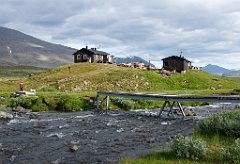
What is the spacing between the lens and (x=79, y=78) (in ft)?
273

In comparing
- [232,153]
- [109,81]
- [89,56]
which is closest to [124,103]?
[109,81]

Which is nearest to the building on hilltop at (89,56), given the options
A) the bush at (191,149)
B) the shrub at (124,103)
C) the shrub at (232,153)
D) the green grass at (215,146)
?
the shrub at (124,103)

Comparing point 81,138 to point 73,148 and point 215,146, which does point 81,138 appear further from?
point 215,146

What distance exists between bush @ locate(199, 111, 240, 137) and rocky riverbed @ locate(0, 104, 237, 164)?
301cm

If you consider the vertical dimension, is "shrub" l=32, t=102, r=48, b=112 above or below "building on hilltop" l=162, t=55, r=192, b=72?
below

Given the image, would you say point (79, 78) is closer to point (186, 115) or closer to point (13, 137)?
point (186, 115)

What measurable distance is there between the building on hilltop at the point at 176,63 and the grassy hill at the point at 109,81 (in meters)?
11.3

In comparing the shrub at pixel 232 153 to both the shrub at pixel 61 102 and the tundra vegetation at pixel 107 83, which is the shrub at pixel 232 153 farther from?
the tundra vegetation at pixel 107 83

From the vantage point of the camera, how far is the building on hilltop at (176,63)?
381 ft

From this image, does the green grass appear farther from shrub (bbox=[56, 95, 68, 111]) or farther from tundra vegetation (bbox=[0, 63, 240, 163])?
shrub (bbox=[56, 95, 68, 111])

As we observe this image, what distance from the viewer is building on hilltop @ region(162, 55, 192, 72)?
116m

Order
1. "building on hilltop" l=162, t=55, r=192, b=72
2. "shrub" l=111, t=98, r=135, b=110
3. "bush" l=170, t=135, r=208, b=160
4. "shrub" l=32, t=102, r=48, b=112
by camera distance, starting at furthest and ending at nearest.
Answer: "building on hilltop" l=162, t=55, r=192, b=72, "shrub" l=111, t=98, r=135, b=110, "shrub" l=32, t=102, r=48, b=112, "bush" l=170, t=135, r=208, b=160

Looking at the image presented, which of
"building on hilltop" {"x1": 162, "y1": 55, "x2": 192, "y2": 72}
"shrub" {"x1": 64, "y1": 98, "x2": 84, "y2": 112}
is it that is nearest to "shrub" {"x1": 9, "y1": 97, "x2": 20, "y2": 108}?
"shrub" {"x1": 64, "y1": 98, "x2": 84, "y2": 112}

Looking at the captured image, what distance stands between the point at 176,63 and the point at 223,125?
318 feet
